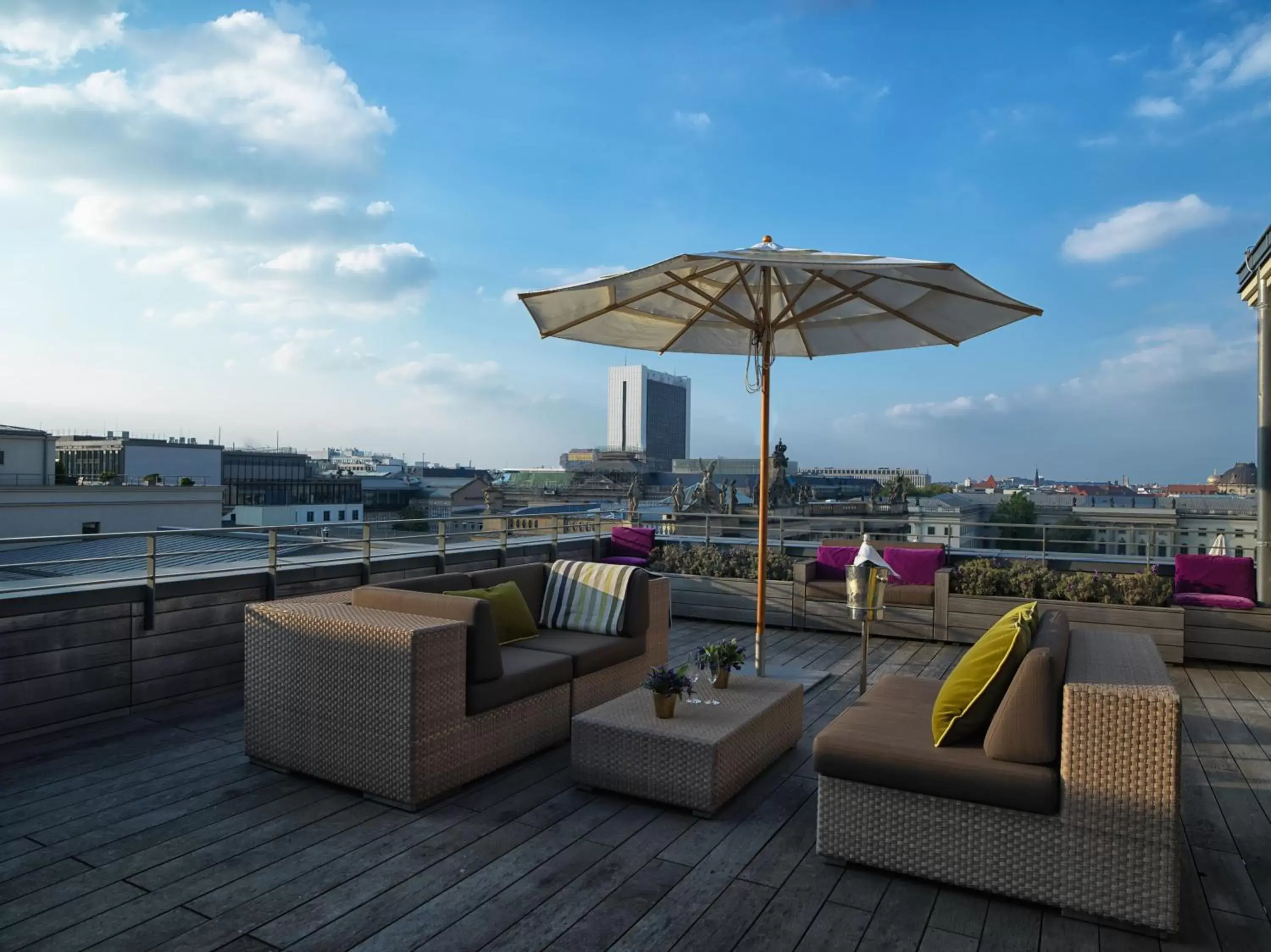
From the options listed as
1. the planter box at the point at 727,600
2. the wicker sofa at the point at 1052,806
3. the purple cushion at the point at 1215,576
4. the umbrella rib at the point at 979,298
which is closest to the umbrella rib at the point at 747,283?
the umbrella rib at the point at 979,298

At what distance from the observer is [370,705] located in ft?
9.96

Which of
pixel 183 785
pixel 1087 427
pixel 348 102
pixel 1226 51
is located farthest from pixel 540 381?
pixel 183 785

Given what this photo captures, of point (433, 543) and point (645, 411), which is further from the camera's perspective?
point (645, 411)

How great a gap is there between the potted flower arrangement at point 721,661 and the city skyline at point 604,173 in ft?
6.61

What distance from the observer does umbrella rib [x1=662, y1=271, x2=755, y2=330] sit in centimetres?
452

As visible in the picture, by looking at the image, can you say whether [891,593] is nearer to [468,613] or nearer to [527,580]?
[527,580]

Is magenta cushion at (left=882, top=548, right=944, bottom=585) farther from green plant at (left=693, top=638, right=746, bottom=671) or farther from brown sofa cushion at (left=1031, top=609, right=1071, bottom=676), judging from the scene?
brown sofa cushion at (left=1031, top=609, right=1071, bottom=676)

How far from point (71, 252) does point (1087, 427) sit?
24599 millimetres

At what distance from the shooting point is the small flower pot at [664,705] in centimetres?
316

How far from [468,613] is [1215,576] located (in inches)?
238

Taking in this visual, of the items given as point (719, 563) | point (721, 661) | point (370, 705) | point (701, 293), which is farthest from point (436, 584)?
point (719, 563)

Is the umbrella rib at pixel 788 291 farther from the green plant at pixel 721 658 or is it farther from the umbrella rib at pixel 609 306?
the green plant at pixel 721 658

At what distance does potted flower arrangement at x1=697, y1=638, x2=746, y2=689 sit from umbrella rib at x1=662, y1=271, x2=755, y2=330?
2.08 meters

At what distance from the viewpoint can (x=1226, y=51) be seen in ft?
23.1
